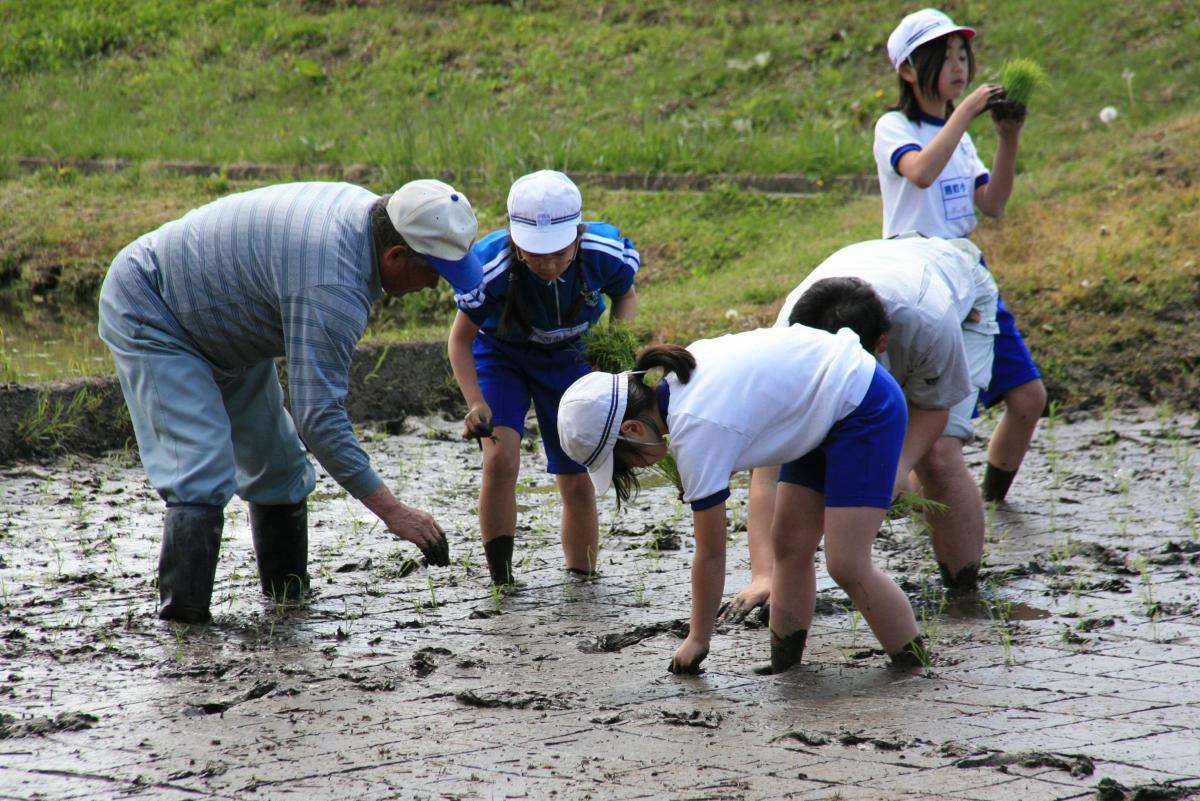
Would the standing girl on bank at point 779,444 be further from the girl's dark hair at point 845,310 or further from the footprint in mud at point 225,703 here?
the footprint in mud at point 225,703

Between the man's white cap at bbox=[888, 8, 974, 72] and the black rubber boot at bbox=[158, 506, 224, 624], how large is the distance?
3143 millimetres

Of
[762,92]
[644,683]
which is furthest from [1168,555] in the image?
[762,92]

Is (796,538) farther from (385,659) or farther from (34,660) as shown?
(34,660)

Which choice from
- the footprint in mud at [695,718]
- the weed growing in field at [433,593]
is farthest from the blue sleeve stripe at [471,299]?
the footprint in mud at [695,718]

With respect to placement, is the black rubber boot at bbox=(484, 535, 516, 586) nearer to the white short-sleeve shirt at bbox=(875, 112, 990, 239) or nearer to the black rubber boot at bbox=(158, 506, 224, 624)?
the black rubber boot at bbox=(158, 506, 224, 624)

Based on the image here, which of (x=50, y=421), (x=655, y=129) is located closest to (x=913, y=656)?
(x=50, y=421)

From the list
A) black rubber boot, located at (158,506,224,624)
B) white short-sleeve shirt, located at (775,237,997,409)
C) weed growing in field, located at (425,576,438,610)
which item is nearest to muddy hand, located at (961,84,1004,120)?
white short-sleeve shirt, located at (775,237,997,409)

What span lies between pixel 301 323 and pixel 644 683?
1.56m

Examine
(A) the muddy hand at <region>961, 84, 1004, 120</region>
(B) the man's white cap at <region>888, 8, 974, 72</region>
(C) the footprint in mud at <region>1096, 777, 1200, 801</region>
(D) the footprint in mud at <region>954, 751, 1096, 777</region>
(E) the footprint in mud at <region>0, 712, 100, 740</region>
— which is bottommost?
(E) the footprint in mud at <region>0, 712, 100, 740</region>

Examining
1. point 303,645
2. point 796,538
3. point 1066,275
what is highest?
point 1066,275

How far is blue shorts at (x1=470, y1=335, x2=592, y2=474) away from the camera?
17.8ft

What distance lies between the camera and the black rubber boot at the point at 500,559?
17.9 feet

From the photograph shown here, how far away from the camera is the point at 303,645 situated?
4.71 meters

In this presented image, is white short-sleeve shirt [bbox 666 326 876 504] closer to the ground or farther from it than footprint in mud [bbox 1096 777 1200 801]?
farther from it
